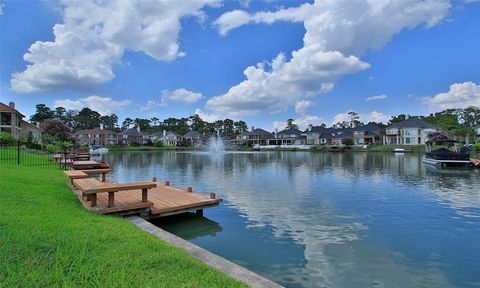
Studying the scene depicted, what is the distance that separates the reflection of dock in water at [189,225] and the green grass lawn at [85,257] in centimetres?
244

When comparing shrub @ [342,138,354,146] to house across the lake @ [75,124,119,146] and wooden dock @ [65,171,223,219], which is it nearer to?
house across the lake @ [75,124,119,146]

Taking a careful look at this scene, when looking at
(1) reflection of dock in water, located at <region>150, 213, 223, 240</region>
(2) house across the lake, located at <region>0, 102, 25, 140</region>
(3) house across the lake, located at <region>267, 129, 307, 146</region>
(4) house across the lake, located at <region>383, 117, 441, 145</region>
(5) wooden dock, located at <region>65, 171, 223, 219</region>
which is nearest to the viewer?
(5) wooden dock, located at <region>65, 171, 223, 219</region>

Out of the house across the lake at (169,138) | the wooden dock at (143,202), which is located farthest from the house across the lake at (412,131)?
the wooden dock at (143,202)

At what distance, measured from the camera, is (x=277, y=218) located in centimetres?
1064

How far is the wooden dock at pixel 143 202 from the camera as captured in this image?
8.48 m

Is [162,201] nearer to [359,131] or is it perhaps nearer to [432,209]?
[432,209]

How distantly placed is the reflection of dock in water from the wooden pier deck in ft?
1.12

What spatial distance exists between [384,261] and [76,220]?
23.0 feet

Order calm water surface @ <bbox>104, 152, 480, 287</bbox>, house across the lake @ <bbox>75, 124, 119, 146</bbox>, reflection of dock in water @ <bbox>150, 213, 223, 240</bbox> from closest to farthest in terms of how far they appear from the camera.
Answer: calm water surface @ <bbox>104, 152, 480, 287</bbox>
reflection of dock in water @ <bbox>150, 213, 223, 240</bbox>
house across the lake @ <bbox>75, 124, 119, 146</bbox>

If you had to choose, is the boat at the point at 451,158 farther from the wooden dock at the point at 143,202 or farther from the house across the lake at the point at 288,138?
the house across the lake at the point at 288,138

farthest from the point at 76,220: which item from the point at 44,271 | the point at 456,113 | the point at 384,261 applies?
the point at 456,113

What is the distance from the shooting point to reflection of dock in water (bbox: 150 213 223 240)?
893 centimetres

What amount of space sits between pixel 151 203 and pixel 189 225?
1532 mm

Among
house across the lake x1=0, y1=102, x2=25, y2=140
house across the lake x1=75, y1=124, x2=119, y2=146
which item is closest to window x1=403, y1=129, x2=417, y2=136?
house across the lake x1=0, y1=102, x2=25, y2=140
